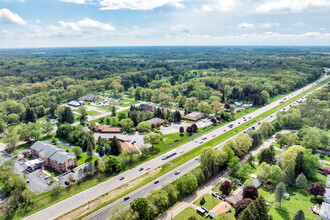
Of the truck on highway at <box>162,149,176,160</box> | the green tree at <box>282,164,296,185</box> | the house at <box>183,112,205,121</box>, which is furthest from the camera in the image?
the house at <box>183,112,205,121</box>

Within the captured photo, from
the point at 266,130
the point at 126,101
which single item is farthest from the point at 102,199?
the point at 126,101

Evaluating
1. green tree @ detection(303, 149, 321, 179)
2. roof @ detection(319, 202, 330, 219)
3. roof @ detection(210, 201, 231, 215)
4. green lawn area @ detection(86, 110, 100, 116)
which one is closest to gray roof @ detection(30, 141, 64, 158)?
green lawn area @ detection(86, 110, 100, 116)

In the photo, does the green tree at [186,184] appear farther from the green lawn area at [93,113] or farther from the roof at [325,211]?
the green lawn area at [93,113]

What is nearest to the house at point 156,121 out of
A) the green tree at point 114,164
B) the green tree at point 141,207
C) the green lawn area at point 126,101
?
the green tree at point 114,164

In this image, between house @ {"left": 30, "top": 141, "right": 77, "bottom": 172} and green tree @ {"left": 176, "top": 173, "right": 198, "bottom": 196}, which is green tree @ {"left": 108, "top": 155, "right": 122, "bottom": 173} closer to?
house @ {"left": 30, "top": 141, "right": 77, "bottom": 172}

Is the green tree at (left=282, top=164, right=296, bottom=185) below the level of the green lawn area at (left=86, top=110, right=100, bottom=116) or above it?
above

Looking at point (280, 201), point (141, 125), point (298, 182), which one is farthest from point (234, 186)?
point (141, 125)

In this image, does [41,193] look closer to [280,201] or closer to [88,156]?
[88,156]
